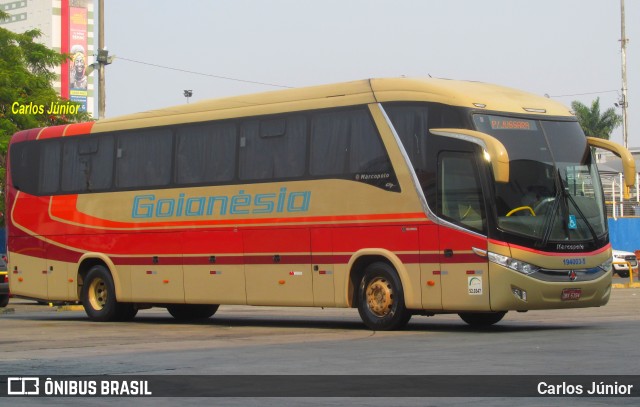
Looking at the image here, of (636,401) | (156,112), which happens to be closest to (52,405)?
(636,401)

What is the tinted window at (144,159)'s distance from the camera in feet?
74.0

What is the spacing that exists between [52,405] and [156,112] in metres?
13.7

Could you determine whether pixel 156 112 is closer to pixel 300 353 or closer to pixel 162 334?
pixel 162 334

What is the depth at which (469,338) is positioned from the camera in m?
16.9

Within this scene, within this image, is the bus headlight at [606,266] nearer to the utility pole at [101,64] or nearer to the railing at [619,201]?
the utility pole at [101,64]

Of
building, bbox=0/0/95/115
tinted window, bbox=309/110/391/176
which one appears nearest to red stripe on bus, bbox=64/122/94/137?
tinted window, bbox=309/110/391/176

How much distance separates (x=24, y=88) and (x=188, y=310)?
26014mm

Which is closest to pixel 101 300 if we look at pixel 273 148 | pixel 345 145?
pixel 273 148

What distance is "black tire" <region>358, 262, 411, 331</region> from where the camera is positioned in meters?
18.7

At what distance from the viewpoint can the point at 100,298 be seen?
24.1 metres

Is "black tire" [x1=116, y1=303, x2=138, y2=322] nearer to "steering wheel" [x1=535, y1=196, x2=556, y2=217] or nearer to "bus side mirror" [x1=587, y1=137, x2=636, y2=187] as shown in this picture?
"steering wheel" [x1=535, y1=196, x2=556, y2=217]

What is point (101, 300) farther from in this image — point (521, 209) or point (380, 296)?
point (521, 209)

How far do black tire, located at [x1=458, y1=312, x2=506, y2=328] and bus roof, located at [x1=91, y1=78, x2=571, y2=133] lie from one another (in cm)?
352

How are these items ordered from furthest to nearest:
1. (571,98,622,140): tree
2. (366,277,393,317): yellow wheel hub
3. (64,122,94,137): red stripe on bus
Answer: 1. (571,98,622,140): tree
2. (64,122,94,137): red stripe on bus
3. (366,277,393,317): yellow wheel hub
